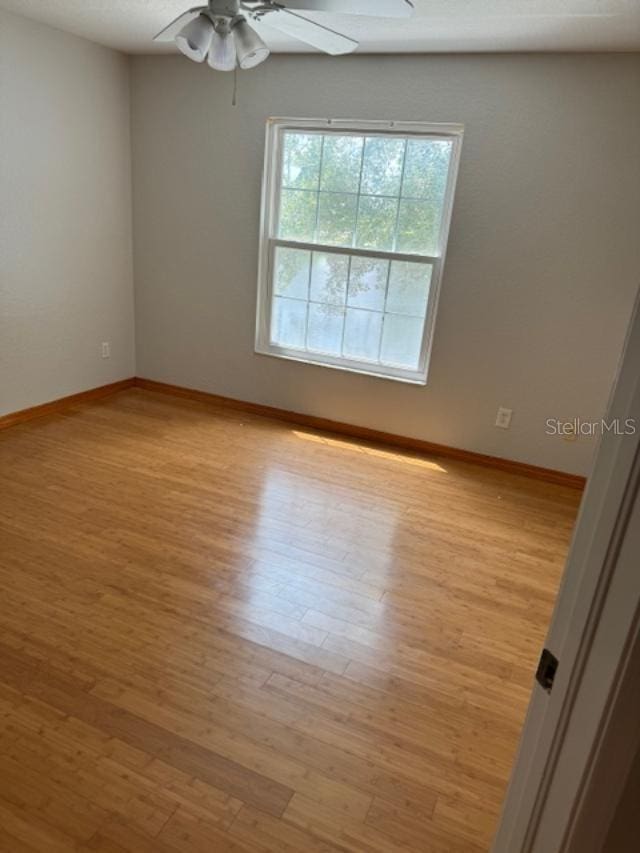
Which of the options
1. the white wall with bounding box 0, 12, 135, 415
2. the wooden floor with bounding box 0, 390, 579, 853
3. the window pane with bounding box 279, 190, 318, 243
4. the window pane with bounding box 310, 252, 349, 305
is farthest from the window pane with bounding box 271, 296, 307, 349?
the white wall with bounding box 0, 12, 135, 415

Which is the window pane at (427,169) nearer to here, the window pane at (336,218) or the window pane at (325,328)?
the window pane at (336,218)

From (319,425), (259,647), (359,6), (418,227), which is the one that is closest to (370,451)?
(319,425)

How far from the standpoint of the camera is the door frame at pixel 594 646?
0.61 meters

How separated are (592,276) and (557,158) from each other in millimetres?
672

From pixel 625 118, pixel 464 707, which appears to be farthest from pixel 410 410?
pixel 464 707

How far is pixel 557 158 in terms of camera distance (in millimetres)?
3014

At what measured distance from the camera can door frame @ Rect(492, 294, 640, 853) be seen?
607 millimetres

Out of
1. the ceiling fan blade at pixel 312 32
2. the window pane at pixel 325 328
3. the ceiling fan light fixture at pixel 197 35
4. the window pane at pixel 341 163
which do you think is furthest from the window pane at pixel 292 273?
the ceiling fan light fixture at pixel 197 35

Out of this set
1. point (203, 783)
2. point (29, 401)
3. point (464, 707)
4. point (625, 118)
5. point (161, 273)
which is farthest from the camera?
point (161, 273)

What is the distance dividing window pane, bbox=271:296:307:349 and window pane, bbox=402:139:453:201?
1052 millimetres

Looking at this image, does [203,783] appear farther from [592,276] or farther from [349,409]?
[592,276]

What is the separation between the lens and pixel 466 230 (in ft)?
10.8

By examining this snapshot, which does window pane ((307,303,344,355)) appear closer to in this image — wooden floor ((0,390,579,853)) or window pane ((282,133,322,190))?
window pane ((282,133,322,190))

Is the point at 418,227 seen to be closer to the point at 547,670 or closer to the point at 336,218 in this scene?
the point at 336,218
